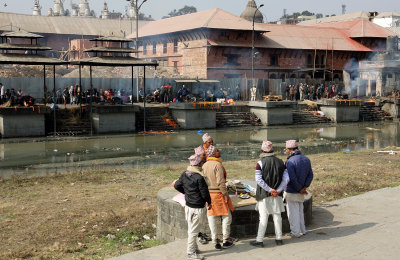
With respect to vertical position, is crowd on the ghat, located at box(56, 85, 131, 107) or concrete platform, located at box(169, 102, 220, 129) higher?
crowd on the ghat, located at box(56, 85, 131, 107)

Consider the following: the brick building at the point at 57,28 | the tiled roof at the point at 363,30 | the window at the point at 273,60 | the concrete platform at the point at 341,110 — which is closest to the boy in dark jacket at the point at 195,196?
the concrete platform at the point at 341,110

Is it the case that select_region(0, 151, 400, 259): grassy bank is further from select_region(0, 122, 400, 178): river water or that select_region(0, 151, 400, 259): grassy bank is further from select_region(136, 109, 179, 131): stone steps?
select_region(136, 109, 179, 131): stone steps

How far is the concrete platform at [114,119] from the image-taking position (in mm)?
27844

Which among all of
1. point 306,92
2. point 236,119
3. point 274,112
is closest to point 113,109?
point 236,119

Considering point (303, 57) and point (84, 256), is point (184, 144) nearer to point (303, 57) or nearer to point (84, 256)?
point (84, 256)

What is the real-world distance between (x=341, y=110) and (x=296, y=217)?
31638 mm

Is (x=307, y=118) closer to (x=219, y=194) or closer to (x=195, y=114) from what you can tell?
(x=195, y=114)

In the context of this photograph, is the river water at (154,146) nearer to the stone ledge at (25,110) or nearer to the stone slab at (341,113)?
the stone ledge at (25,110)

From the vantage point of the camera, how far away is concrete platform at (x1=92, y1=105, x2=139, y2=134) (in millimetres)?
27844

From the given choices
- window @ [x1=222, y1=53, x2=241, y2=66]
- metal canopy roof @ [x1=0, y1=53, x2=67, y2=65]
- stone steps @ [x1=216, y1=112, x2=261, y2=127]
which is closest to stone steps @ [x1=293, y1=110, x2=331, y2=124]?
stone steps @ [x1=216, y1=112, x2=261, y2=127]

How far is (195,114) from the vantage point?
103 feet

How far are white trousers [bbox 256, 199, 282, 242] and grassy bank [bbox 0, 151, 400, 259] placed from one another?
1.98 metres

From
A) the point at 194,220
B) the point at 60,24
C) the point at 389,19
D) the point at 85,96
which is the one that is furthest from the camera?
the point at 389,19

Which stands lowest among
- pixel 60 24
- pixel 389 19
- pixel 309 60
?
pixel 309 60
